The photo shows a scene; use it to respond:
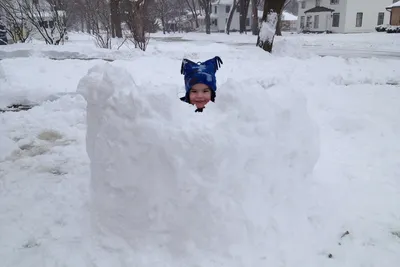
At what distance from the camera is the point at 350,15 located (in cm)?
4134

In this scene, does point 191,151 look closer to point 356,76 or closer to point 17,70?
point 356,76

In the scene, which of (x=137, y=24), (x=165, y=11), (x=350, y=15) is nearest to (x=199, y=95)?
(x=137, y=24)

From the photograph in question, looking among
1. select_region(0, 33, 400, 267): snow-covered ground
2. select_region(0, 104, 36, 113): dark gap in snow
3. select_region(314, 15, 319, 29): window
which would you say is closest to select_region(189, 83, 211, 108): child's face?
select_region(0, 33, 400, 267): snow-covered ground

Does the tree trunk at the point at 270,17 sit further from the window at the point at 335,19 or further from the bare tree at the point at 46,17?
the window at the point at 335,19

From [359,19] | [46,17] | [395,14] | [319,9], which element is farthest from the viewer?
[319,9]

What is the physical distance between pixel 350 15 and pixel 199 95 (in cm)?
4278

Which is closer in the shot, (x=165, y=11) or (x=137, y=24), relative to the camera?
(x=137, y=24)

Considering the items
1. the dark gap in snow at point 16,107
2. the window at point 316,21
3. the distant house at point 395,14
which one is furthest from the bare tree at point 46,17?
the window at point 316,21

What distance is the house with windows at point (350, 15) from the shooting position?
136 ft

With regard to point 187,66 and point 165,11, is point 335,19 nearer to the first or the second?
point 165,11

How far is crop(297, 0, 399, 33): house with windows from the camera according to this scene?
4134cm

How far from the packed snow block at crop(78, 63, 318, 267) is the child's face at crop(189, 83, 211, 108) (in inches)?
39.2

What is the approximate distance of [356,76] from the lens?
30.3ft

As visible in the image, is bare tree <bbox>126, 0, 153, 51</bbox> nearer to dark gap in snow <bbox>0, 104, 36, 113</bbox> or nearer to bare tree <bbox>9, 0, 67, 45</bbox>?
bare tree <bbox>9, 0, 67, 45</bbox>
